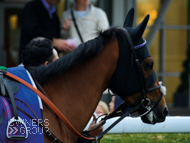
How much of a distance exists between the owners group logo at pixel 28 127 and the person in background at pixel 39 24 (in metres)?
2.34

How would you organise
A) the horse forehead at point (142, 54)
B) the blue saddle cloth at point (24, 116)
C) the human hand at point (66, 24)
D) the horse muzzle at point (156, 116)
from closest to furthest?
the blue saddle cloth at point (24, 116) < the horse forehead at point (142, 54) < the horse muzzle at point (156, 116) < the human hand at point (66, 24)

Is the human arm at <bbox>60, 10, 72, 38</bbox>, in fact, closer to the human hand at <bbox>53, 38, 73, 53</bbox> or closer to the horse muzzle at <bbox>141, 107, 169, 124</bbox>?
the human hand at <bbox>53, 38, 73, 53</bbox>

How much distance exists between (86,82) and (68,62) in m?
0.19

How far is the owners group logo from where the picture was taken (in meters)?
1.88

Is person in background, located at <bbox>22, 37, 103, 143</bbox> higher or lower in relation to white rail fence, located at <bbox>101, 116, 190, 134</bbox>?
higher

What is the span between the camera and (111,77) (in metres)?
2.26

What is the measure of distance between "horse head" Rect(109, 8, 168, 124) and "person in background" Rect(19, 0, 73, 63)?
2.04 m

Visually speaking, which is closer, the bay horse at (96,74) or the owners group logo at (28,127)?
the owners group logo at (28,127)

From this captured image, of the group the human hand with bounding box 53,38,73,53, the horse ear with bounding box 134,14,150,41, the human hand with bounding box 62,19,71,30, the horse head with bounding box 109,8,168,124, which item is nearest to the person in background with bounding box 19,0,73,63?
the human hand with bounding box 53,38,73,53

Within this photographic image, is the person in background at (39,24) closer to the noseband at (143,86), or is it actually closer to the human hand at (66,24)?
the human hand at (66,24)

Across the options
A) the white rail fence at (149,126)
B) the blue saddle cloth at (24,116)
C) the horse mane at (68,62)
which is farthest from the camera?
the white rail fence at (149,126)

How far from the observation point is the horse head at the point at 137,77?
87.5 inches

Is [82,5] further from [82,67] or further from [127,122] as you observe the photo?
[82,67]

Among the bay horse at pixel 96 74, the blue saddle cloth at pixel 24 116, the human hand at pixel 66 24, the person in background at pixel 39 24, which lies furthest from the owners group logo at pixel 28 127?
the human hand at pixel 66 24
